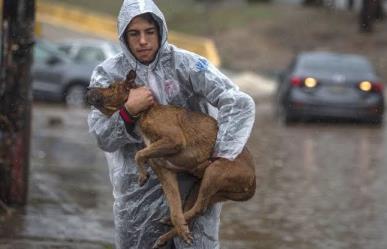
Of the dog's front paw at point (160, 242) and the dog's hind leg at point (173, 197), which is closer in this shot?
the dog's hind leg at point (173, 197)

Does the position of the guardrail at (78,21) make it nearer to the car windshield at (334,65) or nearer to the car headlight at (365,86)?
the car windshield at (334,65)

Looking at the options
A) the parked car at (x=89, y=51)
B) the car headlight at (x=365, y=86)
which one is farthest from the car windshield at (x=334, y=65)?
the parked car at (x=89, y=51)

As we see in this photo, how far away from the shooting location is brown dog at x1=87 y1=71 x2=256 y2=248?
482cm

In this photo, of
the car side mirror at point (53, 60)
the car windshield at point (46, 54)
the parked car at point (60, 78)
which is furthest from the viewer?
the car windshield at point (46, 54)

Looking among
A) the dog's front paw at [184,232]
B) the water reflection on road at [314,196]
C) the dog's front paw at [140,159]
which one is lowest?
the water reflection on road at [314,196]

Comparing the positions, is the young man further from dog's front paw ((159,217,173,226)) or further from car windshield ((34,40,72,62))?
car windshield ((34,40,72,62))

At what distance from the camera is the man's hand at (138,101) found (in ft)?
16.0

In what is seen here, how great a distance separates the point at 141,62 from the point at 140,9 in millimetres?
250

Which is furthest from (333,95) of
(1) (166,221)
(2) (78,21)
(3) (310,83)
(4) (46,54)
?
(2) (78,21)

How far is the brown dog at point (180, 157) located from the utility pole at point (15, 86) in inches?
181

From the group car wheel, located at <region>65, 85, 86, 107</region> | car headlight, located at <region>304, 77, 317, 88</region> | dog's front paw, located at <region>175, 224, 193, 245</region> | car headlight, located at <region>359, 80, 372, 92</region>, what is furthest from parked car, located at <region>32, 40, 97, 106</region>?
dog's front paw, located at <region>175, 224, 193, 245</region>

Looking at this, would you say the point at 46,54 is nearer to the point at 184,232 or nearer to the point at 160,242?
the point at 160,242

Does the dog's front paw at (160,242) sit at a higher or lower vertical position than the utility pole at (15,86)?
higher

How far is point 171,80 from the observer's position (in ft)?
16.6
